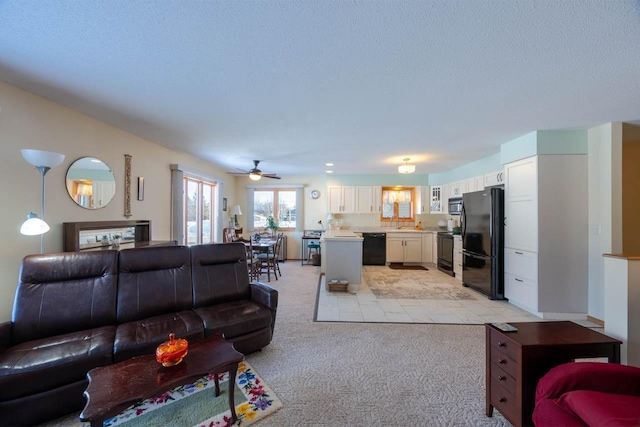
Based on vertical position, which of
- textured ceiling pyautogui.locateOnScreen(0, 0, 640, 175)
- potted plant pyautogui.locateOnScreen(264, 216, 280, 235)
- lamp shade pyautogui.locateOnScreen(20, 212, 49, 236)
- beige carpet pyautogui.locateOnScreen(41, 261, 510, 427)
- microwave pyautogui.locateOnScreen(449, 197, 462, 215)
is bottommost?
beige carpet pyautogui.locateOnScreen(41, 261, 510, 427)

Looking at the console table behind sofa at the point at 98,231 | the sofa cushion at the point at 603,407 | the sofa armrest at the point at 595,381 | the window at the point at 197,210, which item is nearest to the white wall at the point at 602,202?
the sofa armrest at the point at 595,381

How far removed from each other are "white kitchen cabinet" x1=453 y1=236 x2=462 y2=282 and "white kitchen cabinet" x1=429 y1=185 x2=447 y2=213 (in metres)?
1.29

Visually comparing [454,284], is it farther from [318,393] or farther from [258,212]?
[258,212]

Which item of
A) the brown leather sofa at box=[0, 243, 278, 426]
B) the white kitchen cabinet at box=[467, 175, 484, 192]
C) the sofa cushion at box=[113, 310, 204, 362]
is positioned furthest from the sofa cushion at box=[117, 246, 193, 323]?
the white kitchen cabinet at box=[467, 175, 484, 192]

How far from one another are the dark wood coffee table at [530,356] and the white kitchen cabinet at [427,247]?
201 inches

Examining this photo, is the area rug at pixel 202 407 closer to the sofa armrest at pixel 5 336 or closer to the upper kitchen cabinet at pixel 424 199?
the sofa armrest at pixel 5 336

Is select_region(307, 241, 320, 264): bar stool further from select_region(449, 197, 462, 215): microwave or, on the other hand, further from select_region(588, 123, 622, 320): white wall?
select_region(588, 123, 622, 320): white wall

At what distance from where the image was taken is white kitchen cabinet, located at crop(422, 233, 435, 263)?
21.7 feet

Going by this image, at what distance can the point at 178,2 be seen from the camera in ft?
4.39

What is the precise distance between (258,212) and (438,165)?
503cm

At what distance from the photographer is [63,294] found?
2.16 metres

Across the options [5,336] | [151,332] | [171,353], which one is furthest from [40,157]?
[171,353]

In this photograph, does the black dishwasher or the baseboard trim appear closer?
the baseboard trim

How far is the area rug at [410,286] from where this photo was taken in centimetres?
425
